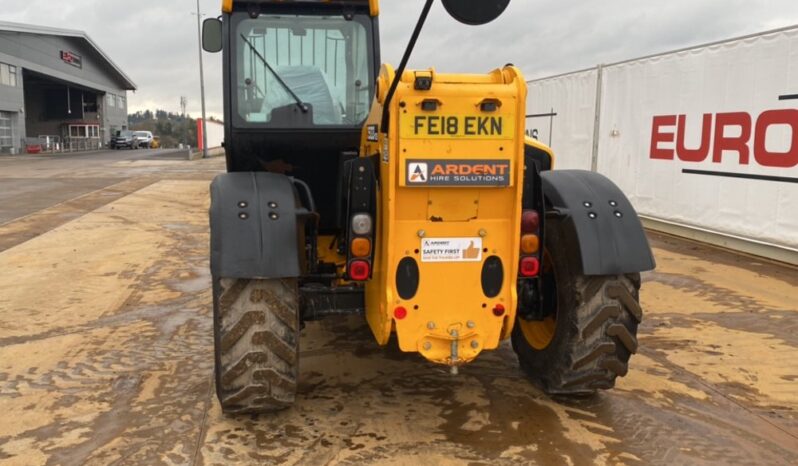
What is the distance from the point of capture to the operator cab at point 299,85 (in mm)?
4453

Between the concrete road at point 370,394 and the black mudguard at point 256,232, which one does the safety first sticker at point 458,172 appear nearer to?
the black mudguard at point 256,232

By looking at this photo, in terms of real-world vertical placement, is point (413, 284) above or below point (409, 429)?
above

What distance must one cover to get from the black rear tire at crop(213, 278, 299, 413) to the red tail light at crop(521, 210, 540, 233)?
1.30 metres

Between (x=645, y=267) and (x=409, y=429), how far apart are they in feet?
5.31

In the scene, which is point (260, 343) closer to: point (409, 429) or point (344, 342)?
point (409, 429)

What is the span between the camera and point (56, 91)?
2360 inches

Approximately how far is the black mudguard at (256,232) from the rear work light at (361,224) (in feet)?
1.02

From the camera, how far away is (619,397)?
4168 millimetres

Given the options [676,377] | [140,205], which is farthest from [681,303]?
[140,205]

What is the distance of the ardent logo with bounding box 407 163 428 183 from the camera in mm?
3162

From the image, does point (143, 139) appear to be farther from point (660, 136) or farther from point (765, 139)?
point (765, 139)

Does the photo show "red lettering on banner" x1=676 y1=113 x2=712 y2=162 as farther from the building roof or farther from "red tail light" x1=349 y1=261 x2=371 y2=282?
the building roof

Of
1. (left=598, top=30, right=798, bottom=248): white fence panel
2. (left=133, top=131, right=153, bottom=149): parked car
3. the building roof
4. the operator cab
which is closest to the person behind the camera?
the operator cab

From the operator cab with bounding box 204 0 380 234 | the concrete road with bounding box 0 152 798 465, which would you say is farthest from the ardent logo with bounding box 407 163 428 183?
the concrete road with bounding box 0 152 798 465
